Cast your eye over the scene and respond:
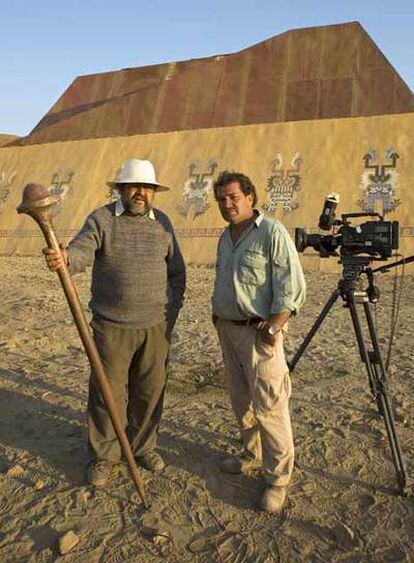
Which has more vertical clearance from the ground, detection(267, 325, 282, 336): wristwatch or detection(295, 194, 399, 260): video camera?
detection(295, 194, 399, 260): video camera

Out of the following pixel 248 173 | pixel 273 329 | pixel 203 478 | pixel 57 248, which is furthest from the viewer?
pixel 248 173

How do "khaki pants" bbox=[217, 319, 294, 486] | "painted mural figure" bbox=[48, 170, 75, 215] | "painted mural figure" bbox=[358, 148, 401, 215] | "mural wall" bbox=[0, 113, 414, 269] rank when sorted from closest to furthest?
"khaki pants" bbox=[217, 319, 294, 486] → "painted mural figure" bbox=[358, 148, 401, 215] → "mural wall" bbox=[0, 113, 414, 269] → "painted mural figure" bbox=[48, 170, 75, 215]

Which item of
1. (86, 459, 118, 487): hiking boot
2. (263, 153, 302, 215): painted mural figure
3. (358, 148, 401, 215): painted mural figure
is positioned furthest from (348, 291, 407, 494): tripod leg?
(263, 153, 302, 215): painted mural figure

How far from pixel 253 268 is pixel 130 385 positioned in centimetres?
123

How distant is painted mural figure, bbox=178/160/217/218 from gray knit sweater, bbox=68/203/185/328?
10068 mm

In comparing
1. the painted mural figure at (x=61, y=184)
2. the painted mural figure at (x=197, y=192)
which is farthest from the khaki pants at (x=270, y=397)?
the painted mural figure at (x=61, y=184)

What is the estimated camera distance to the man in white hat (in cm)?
309

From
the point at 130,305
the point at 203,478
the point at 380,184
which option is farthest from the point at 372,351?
the point at 380,184

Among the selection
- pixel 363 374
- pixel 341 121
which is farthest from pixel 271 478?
pixel 341 121

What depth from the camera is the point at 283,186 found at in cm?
1280

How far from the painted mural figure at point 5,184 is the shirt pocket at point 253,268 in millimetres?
14082

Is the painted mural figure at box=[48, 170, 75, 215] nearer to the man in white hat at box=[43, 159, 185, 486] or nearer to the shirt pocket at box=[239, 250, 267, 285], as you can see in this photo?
the man in white hat at box=[43, 159, 185, 486]

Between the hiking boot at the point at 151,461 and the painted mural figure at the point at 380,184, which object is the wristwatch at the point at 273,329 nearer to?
the hiking boot at the point at 151,461

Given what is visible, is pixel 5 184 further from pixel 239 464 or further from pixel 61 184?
pixel 239 464
